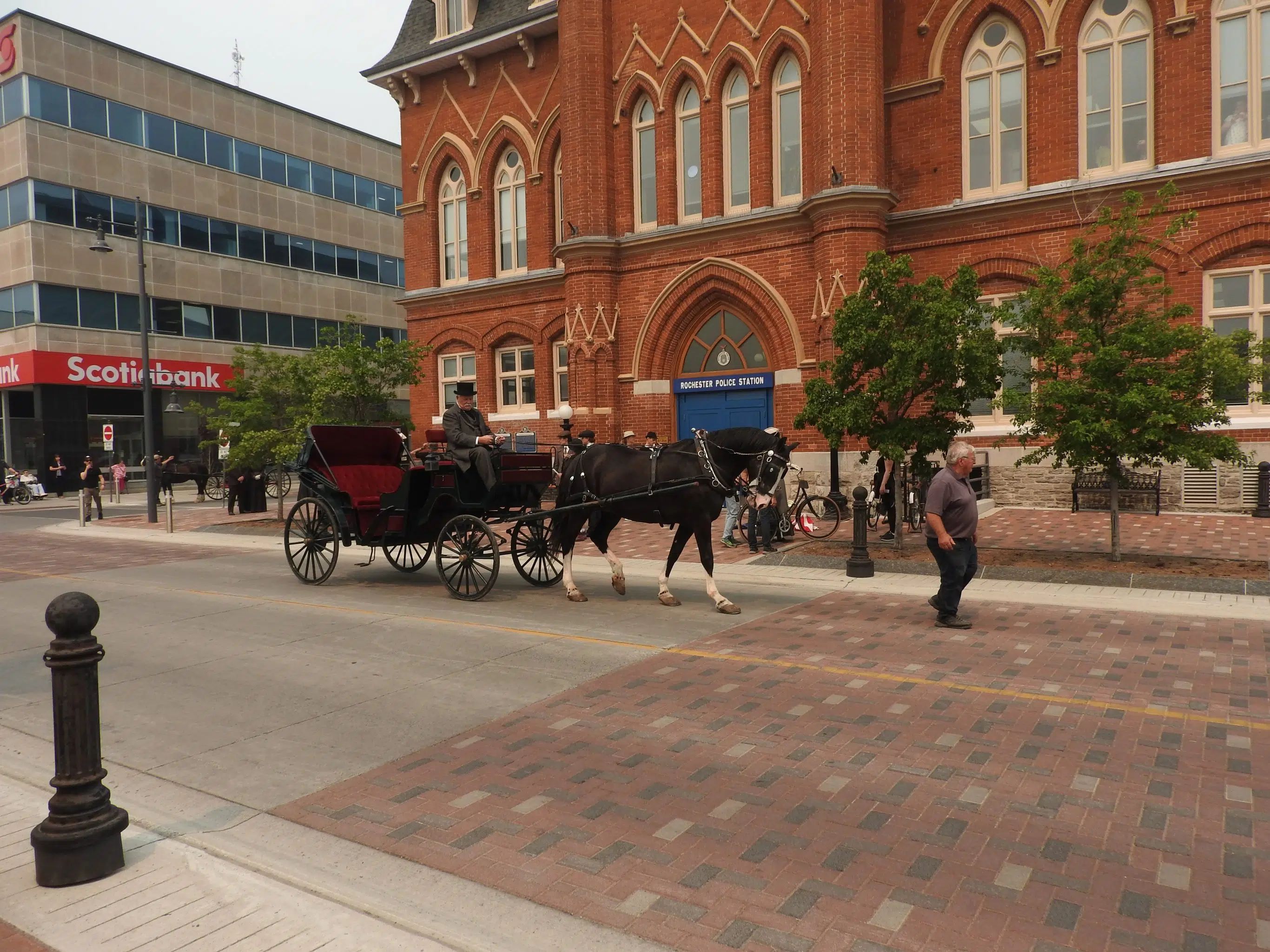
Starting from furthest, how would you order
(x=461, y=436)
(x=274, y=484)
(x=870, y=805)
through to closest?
(x=274, y=484), (x=461, y=436), (x=870, y=805)

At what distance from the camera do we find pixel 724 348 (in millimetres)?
22312

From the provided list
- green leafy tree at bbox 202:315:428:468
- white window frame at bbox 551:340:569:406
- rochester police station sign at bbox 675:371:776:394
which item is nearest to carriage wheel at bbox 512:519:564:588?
green leafy tree at bbox 202:315:428:468

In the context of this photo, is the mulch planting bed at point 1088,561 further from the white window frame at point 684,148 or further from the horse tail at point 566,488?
the white window frame at point 684,148

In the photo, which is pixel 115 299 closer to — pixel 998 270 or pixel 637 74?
pixel 637 74

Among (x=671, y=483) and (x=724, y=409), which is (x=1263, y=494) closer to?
(x=724, y=409)

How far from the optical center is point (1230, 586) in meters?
10.2

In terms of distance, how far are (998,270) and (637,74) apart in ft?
34.8

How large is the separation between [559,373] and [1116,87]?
1553cm

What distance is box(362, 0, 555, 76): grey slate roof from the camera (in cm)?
2502

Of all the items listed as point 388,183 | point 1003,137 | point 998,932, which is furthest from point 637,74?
point 388,183

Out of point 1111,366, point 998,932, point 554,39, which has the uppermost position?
point 554,39

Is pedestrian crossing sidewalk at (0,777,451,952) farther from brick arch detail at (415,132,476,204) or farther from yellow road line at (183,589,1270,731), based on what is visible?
brick arch detail at (415,132,476,204)

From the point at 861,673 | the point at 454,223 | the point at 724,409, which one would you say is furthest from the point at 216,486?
the point at 861,673

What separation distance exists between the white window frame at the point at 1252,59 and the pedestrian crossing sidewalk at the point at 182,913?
21.4 m
